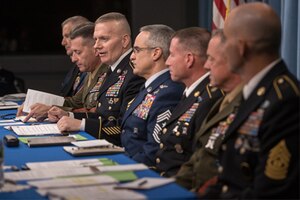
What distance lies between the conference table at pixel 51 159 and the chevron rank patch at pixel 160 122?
42 centimetres

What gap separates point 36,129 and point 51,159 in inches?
49.4

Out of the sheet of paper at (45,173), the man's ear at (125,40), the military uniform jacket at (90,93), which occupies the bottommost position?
the military uniform jacket at (90,93)

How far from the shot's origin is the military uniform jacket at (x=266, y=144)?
2908mm

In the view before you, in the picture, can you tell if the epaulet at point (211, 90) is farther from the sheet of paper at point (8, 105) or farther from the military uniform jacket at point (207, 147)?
the sheet of paper at point (8, 105)

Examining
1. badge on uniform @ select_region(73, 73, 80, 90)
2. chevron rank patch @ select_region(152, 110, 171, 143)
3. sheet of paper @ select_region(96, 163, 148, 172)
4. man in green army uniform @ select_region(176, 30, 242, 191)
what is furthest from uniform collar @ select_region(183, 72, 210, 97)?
badge on uniform @ select_region(73, 73, 80, 90)

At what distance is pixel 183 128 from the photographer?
13.7 feet

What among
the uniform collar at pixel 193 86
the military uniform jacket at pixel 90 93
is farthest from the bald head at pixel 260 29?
the military uniform jacket at pixel 90 93

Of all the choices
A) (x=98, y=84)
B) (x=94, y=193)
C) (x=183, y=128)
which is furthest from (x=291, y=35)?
(x=94, y=193)

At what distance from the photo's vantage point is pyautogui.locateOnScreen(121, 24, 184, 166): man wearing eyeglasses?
468cm

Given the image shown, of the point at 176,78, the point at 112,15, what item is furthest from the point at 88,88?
the point at 176,78

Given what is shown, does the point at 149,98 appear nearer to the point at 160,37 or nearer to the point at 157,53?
the point at 157,53

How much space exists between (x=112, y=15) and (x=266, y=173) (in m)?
3.24

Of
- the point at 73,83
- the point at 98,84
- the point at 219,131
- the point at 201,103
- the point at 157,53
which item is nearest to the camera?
the point at 219,131

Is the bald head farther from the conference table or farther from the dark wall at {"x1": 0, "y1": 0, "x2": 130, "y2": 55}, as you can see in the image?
the dark wall at {"x1": 0, "y1": 0, "x2": 130, "y2": 55}
